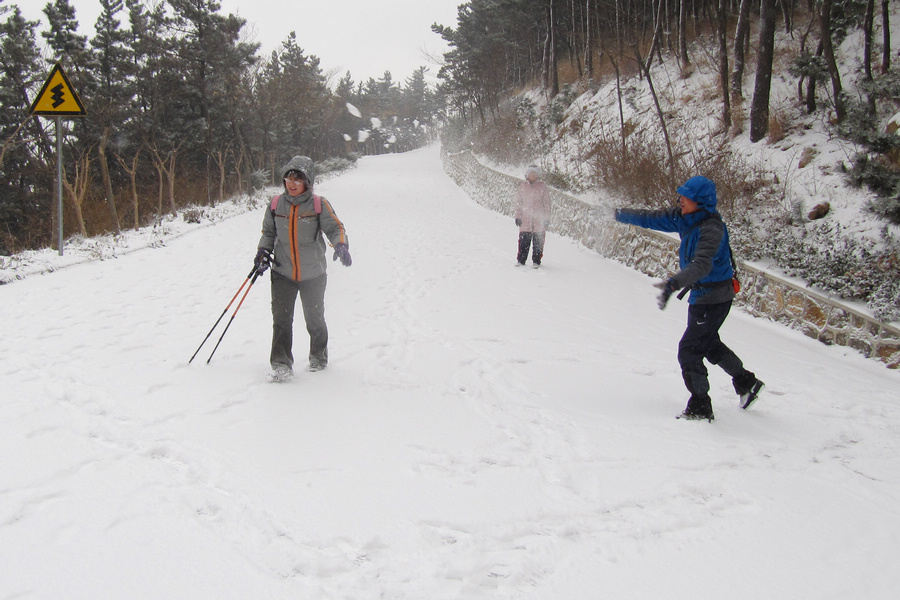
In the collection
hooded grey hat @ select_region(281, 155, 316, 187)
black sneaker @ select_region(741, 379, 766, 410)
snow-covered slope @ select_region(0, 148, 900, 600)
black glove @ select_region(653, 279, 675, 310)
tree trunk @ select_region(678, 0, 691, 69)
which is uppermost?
tree trunk @ select_region(678, 0, 691, 69)

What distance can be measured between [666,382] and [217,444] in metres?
3.63

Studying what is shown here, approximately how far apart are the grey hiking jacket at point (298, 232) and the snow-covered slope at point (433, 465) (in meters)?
0.94

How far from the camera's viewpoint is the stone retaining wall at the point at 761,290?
17.5ft

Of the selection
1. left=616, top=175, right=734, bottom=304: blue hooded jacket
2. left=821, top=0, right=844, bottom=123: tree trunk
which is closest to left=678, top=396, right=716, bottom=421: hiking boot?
left=616, top=175, right=734, bottom=304: blue hooded jacket

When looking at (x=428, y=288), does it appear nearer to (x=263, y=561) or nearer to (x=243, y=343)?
(x=243, y=343)

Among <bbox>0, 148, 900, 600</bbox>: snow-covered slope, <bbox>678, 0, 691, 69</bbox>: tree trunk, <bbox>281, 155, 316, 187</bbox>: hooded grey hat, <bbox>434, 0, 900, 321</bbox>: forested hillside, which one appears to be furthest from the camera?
<bbox>678, 0, 691, 69</bbox>: tree trunk

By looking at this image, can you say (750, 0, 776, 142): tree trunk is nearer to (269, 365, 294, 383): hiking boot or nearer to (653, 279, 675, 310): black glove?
(653, 279, 675, 310): black glove

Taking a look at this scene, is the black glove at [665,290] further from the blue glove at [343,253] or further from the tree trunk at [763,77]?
the tree trunk at [763,77]

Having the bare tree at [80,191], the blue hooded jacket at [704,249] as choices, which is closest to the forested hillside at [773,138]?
the blue hooded jacket at [704,249]

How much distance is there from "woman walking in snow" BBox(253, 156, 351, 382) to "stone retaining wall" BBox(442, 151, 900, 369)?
285cm

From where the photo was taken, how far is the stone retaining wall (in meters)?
5.34

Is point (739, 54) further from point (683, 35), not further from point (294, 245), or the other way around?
point (294, 245)

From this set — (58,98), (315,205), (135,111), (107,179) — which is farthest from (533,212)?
(135,111)

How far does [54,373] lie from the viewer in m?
4.37
